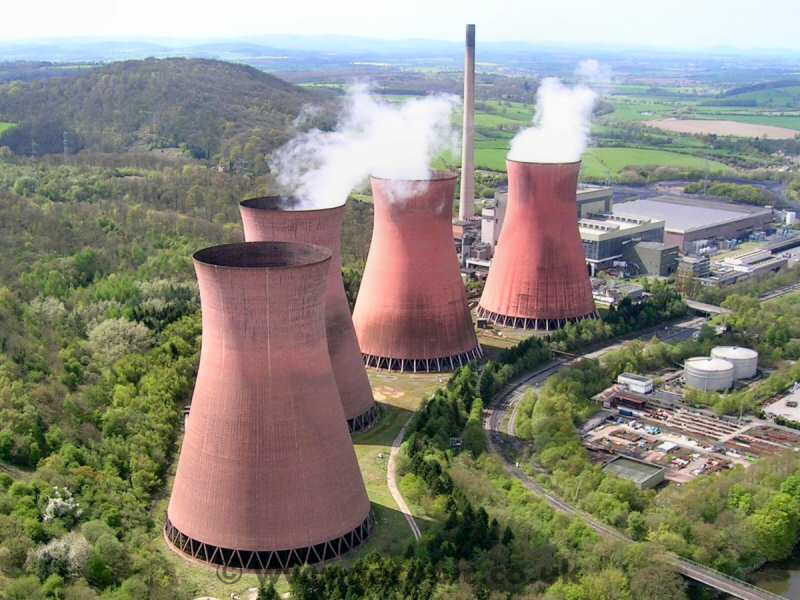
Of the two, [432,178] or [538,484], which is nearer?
[538,484]

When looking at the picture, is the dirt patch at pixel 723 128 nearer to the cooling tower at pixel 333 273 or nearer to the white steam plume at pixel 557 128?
the white steam plume at pixel 557 128

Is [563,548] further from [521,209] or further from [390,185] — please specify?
[521,209]

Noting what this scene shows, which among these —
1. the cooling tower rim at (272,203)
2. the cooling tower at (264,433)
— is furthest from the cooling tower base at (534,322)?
the cooling tower at (264,433)

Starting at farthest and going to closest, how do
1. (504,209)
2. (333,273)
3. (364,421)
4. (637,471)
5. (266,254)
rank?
(504,209) < (364,421) < (333,273) < (637,471) < (266,254)

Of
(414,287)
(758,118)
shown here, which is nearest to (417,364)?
(414,287)

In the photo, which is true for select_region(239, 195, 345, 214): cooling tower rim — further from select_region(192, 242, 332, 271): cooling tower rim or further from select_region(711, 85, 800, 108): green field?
select_region(711, 85, 800, 108): green field

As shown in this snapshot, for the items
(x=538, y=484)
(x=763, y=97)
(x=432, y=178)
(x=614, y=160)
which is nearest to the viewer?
(x=538, y=484)

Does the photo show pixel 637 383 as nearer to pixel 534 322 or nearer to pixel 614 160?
pixel 534 322

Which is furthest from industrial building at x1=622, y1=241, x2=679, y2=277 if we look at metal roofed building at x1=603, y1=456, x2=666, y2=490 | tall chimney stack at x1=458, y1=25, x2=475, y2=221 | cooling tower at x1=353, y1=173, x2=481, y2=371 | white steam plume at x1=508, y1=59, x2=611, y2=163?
metal roofed building at x1=603, y1=456, x2=666, y2=490
